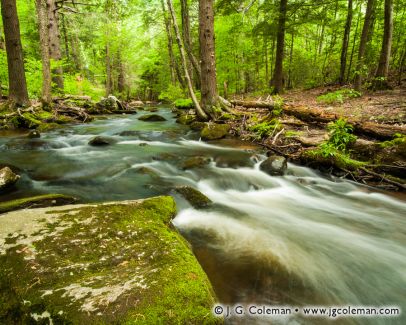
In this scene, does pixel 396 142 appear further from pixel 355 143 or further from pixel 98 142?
pixel 98 142

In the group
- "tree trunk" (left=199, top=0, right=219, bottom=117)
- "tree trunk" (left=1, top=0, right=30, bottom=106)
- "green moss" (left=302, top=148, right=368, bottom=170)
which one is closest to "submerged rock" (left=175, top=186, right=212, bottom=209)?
"green moss" (left=302, top=148, right=368, bottom=170)

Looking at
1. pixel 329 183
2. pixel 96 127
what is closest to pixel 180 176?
pixel 329 183

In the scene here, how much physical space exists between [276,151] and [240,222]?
10.4 feet

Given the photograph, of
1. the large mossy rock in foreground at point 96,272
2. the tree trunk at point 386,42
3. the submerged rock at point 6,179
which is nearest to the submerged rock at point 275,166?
the large mossy rock in foreground at point 96,272

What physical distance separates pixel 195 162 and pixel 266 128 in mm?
2451

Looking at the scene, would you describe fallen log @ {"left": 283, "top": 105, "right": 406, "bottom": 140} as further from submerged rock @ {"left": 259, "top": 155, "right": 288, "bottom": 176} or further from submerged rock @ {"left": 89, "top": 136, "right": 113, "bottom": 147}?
submerged rock @ {"left": 89, "top": 136, "right": 113, "bottom": 147}

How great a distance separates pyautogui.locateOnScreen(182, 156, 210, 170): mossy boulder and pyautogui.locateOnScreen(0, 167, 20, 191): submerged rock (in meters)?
3.16

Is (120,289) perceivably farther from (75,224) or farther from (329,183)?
(329,183)

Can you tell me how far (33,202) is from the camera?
3.50 m

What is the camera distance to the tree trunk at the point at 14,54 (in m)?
8.91

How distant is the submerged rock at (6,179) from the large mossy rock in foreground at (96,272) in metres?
2.49

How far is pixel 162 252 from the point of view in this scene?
2201mm

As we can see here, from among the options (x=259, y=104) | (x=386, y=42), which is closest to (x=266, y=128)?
(x=259, y=104)

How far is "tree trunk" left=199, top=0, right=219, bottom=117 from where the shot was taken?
8945 millimetres
